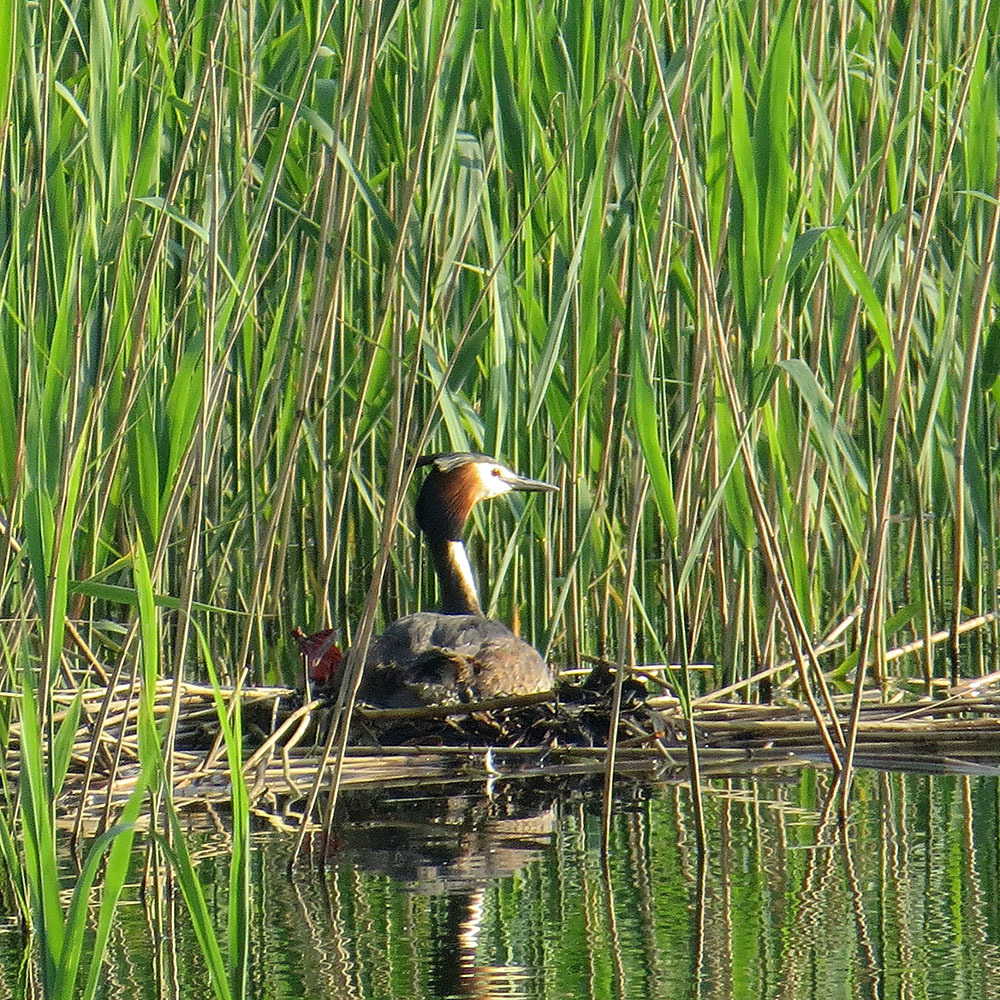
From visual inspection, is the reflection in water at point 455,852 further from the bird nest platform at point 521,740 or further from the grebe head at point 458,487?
the grebe head at point 458,487

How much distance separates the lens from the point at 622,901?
9.33 feet

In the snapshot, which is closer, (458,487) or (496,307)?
(496,307)

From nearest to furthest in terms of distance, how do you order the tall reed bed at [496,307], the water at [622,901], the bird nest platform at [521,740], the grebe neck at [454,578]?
the water at [622,901]
the tall reed bed at [496,307]
the bird nest platform at [521,740]
the grebe neck at [454,578]

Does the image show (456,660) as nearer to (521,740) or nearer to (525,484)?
(521,740)

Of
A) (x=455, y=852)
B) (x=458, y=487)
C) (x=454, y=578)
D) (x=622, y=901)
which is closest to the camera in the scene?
(x=622, y=901)

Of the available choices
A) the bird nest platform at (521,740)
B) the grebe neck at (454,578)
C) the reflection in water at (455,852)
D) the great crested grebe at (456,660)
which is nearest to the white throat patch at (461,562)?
the grebe neck at (454,578)

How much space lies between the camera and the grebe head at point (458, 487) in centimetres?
440

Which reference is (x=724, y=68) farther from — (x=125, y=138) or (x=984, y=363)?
(x=125, y=138)

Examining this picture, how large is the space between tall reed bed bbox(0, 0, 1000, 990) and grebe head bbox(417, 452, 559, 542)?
86mm

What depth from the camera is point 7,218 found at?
3.42 m

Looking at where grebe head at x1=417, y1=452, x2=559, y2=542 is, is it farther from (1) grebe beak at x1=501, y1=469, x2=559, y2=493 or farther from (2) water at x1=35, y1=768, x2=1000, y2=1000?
(2) water at x1=35, y1=768, x2=1000, y2=1000

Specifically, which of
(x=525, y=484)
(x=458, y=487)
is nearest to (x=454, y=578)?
(x=458, y=487)

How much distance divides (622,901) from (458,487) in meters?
1.90

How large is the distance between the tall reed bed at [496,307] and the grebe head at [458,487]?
0.28 ft
